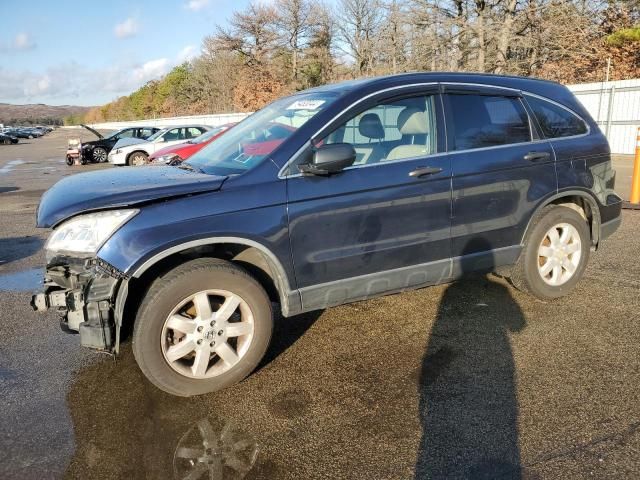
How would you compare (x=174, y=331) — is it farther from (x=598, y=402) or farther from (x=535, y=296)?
(x=535, y=296)

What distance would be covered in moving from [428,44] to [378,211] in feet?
79.2

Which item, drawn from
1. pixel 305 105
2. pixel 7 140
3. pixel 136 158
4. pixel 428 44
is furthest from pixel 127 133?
pixel 7 140

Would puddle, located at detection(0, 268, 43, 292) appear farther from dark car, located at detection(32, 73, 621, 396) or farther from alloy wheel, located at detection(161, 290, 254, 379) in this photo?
alloy wheel, located at detection(161, 290, 254, 379)

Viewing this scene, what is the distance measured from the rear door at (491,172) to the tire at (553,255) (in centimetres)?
16

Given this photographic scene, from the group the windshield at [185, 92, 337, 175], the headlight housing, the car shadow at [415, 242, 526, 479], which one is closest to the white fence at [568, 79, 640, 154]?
the car shadow at [415, 242, 526, 479]

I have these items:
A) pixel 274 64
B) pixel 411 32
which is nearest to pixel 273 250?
pixel 411 32

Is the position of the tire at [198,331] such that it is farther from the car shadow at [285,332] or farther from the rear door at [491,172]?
the rear door at [491,172]

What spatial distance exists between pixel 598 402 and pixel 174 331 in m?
2.53

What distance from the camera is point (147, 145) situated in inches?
727

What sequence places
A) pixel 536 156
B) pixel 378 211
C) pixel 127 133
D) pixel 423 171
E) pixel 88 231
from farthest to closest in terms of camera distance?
pixel 127 133
pixel 536 156
pixel 423 171
pixel 378 211
pixel 88 231

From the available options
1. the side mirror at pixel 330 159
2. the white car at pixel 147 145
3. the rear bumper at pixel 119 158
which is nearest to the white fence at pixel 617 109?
the white car at pixel 147 145

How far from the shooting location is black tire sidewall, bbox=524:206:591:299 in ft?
13.9

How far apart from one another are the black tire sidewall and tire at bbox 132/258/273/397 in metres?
2.33

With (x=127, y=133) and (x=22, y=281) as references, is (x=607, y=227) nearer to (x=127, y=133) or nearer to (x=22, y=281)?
(x=22, y=281)
